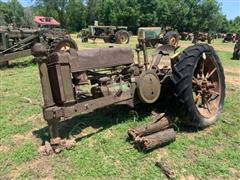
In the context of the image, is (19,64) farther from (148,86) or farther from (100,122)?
(148,86)

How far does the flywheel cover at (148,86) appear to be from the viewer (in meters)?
3.99

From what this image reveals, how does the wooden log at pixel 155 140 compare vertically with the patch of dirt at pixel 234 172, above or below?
above

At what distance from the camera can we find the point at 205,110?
14.3 feet

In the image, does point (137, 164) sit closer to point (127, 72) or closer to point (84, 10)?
point (127, 72)

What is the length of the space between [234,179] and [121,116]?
205 centimetres

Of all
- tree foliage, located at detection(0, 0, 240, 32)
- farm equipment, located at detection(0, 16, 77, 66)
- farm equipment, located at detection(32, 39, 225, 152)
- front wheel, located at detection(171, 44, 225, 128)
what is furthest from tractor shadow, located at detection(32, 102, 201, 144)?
tree foliage, located at detection(0, 0, 240, 32)

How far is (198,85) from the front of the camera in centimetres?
426

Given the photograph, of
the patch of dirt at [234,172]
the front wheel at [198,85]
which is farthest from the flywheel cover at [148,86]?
the patch of dirt at [234,172]

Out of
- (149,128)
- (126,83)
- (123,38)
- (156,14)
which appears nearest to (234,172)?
(149,128)

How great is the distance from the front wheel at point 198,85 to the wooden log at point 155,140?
43 centimetres

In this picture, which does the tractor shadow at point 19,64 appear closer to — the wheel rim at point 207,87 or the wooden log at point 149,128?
the wheel rim at point 207,87

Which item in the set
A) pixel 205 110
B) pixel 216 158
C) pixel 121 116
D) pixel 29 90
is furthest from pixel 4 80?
pixel 216 158

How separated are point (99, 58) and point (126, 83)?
1.76 feet

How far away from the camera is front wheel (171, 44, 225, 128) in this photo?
12.5ft
